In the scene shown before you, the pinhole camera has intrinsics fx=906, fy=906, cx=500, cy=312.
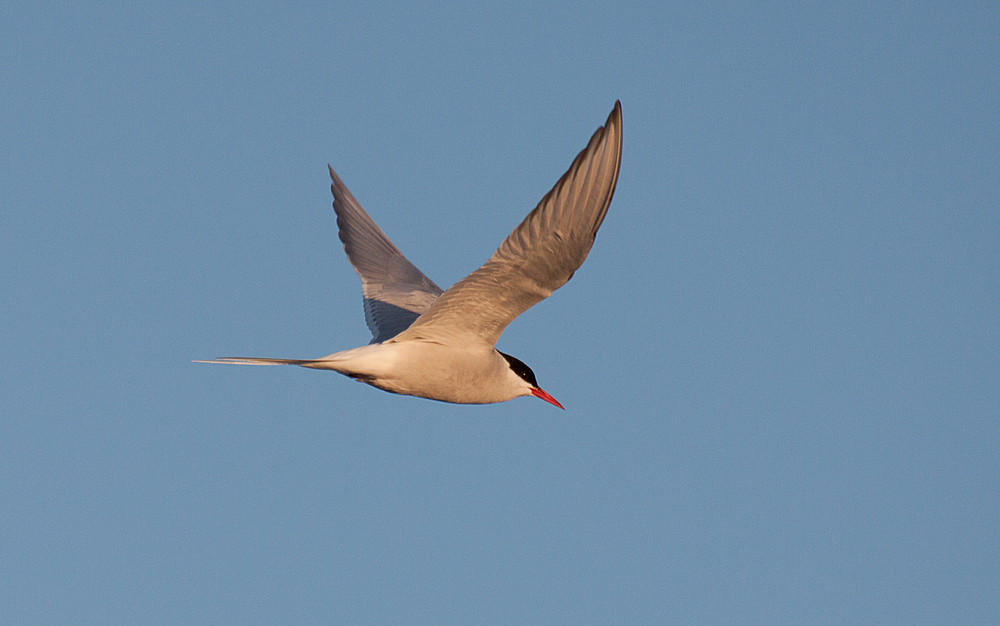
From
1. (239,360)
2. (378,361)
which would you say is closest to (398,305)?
(378,361)

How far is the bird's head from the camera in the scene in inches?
330

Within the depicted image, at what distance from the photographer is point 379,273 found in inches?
415

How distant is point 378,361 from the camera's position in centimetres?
716

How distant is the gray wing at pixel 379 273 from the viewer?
9.70 meters

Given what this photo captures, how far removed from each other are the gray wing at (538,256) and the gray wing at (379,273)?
7.28 ft

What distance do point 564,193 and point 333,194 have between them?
587 centimetres

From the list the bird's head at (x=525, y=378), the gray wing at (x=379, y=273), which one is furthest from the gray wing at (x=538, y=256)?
the gray wing at (x=379, y=273)

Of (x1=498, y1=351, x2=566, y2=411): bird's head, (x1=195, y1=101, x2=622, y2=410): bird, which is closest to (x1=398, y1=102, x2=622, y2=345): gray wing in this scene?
(x1=195, y1=101, x2=622, y2=410): bird

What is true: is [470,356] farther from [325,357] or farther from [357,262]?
[357,262]

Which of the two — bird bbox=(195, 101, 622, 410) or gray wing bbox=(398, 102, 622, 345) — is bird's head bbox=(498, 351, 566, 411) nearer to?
bird bbox=(195, 101, 622, 410)

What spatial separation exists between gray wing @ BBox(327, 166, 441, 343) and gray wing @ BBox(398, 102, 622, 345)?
2.22 m

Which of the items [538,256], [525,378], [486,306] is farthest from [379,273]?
[538,256]

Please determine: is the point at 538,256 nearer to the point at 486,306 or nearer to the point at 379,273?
the point at 486,306

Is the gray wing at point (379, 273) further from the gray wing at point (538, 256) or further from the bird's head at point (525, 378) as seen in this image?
the gray wing at point (538, 256)
